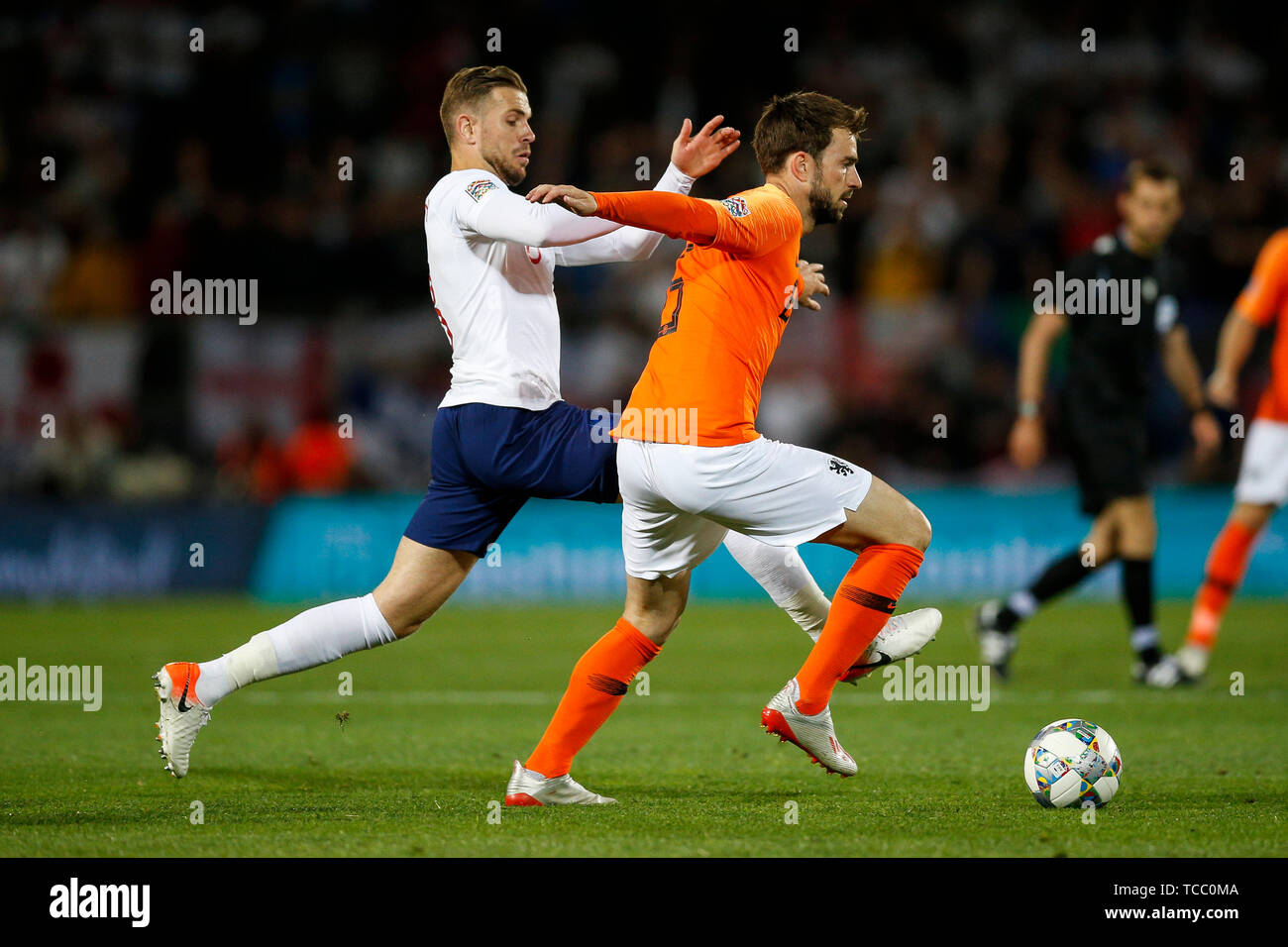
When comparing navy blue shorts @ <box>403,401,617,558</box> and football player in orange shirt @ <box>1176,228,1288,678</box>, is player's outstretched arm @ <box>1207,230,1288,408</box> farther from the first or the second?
navy blue shorts @ <box>403,401,617,558</box>

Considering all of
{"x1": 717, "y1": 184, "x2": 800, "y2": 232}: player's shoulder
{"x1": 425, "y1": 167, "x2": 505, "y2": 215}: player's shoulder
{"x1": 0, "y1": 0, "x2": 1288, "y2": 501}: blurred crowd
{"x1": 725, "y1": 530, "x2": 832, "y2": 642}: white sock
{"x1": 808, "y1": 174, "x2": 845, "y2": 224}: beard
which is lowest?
{"x1": 725, "y1": 530, "x2": 832, "y2": 642}: white sock

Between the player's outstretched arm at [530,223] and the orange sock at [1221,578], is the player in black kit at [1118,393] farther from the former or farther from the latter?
the player's outstretched arm at [530,223]

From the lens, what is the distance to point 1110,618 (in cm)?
1159

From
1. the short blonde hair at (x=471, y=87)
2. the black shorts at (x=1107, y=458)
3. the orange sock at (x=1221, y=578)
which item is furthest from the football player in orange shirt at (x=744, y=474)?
the orange sock at (x=1221, y=578)

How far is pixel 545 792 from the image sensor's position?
4.96 metres

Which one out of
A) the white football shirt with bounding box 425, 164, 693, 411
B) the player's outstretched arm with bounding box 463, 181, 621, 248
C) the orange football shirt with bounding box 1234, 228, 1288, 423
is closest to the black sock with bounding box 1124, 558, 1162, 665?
the orange football shirt with bounding box 1234, 228, 1288, 423

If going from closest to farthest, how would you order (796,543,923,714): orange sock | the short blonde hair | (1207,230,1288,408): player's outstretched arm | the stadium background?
(796,543,923,714): orange sock < the short blonde hair < (1207,230,1288,408): player's outstretched arm < the stadium background

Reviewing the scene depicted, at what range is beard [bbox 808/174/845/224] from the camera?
482 centimetres

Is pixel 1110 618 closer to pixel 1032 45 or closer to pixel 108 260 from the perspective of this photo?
pixel 1032 45

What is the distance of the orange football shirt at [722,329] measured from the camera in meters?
4.57

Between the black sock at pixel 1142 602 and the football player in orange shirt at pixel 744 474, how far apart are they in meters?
3.65

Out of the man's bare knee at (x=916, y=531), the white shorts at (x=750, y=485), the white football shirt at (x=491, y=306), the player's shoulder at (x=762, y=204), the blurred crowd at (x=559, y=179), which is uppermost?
the blurred crowd at (x=559, y=179)

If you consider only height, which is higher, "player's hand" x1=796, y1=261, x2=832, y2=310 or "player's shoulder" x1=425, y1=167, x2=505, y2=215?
"player's shoulder" x1=425, y1=167, x2=505, y2=215

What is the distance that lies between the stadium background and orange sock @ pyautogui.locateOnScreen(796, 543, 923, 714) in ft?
26.1
